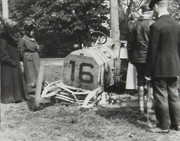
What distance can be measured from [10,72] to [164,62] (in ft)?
13.7

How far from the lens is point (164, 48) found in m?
4.95

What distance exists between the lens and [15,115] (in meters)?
6.46

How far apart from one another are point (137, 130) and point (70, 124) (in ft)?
3.98

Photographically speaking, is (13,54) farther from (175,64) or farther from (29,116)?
(175,64)

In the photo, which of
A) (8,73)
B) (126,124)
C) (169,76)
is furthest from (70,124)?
(8,73)

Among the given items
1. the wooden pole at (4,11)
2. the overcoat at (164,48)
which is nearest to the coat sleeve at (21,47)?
the overcoat at (164,48)

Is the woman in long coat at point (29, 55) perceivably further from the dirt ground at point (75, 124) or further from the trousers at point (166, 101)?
the trousers at point (166, 101)

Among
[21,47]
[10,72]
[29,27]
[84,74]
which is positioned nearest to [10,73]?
[10,72]

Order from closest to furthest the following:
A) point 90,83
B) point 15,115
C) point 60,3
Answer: point 15,115 → point 90,83 → point 60,3

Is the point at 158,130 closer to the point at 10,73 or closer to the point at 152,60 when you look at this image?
the point at 152,60

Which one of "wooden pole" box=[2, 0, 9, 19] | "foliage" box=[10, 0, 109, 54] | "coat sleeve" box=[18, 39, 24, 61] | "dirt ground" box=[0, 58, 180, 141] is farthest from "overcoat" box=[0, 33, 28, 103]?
"foliage" box=[10, 0, 109, 54]

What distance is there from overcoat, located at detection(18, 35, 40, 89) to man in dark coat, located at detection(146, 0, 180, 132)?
437 centimetres

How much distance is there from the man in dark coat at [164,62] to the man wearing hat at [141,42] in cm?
81

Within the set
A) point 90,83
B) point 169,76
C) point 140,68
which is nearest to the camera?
point 169,76
